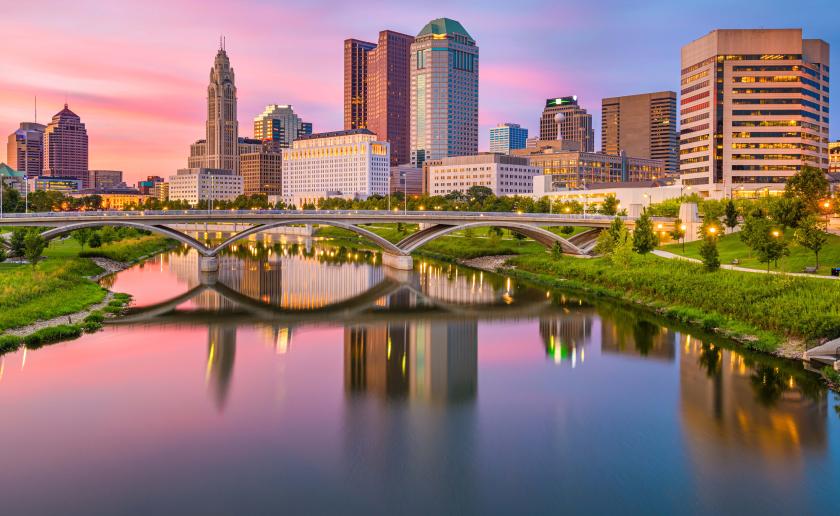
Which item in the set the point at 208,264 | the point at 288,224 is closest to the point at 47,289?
the point at 208,264

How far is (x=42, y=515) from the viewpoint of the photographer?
53.4 ft

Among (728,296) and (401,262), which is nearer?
(728,296)

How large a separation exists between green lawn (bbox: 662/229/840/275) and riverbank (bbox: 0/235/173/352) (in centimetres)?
4246

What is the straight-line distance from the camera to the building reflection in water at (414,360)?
88.9 ft

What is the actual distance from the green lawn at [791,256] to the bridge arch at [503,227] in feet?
41.6

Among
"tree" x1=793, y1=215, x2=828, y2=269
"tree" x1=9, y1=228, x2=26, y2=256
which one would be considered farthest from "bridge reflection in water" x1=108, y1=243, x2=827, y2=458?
"tree" x1=9, y1=228, x2=26, y2=256

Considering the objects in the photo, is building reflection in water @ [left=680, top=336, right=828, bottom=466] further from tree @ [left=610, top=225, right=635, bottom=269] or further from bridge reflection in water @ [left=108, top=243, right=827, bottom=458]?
tree @ [left=610, top=225, right=635, bottom=269]

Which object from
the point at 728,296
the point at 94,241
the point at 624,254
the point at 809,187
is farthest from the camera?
the point at 94,241

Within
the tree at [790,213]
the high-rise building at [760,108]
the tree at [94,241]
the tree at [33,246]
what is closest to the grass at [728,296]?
the tree at [790,213]

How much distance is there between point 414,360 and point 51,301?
22.9 meters

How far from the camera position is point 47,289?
4203 cm

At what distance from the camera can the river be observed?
17.5m

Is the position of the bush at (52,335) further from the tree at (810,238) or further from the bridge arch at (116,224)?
the tree at (810,238)

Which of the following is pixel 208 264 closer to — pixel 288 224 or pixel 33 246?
pixel 288 224
